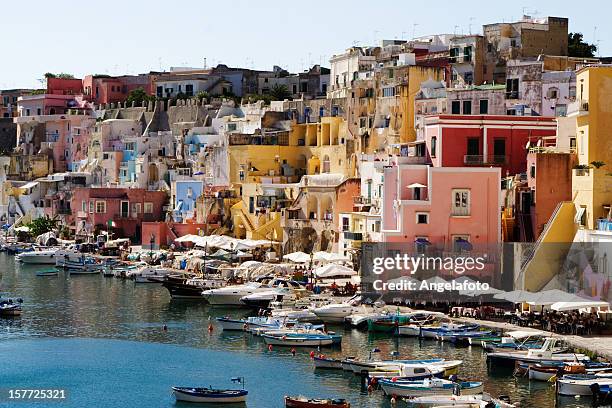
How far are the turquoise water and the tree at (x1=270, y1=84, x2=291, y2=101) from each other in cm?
3423

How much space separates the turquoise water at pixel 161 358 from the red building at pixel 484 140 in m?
10.4

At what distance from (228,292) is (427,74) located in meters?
16.3

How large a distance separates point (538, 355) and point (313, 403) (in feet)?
25.4

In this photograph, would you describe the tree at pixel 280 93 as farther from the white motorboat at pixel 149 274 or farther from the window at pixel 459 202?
the window at pixel 459 202

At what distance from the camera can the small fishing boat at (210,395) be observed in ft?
107

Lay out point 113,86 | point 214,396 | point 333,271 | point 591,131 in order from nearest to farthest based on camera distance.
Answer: point 214,396 < point 591,131 < point 333,271 < point 113,86

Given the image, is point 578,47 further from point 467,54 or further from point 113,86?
point 113,86

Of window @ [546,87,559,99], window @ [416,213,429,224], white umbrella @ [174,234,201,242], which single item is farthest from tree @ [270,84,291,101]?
window @ [416,213,429,224]

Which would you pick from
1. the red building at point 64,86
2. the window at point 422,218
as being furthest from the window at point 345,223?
the red building at point 64,86

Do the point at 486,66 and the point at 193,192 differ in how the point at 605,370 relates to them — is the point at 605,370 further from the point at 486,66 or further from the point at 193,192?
the point at 193,192

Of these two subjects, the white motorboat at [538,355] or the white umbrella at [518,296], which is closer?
the white motorboat at [538,355]

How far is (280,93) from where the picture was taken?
84.3 m

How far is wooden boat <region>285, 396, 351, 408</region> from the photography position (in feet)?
102

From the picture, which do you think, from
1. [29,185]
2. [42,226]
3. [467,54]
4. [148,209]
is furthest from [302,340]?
[29,185]
